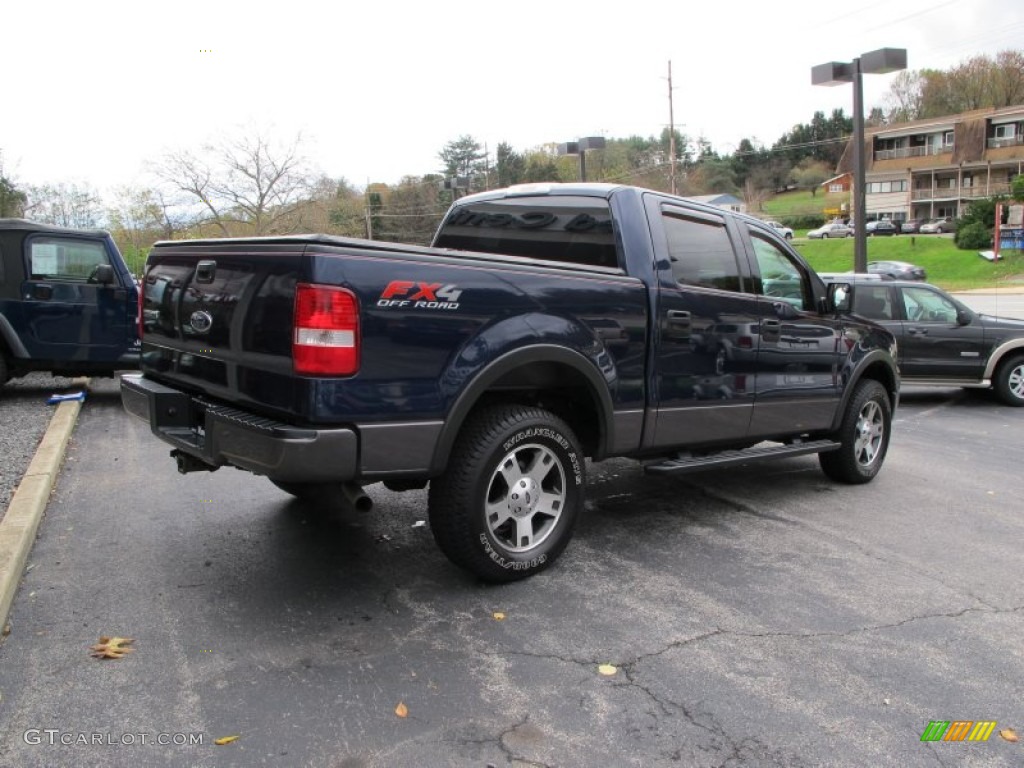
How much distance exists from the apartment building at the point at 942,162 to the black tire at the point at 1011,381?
62.6m

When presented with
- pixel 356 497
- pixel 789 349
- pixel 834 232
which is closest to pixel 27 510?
pixel 356 497

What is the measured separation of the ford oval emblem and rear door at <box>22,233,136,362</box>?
6652 millimetres

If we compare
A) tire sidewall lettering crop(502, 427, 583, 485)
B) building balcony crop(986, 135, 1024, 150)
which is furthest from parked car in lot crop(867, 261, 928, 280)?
building balcony crop(986, 135, 1024, 150)

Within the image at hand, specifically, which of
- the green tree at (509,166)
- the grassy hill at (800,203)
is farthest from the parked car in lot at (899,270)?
the grassy hill at (800,203)

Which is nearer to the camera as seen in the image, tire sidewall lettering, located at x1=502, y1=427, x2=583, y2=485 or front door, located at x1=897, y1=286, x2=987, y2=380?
tire sidewall lettering, located at x1=502, y1=427, x2=583, y2=485

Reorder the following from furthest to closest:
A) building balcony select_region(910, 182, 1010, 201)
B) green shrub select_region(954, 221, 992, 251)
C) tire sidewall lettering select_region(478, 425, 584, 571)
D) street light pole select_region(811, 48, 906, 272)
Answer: building balcony select_region(910, 182, 1010, 201)
green shrub select_region(954, 221, 992, 251)
street light pole select_region(811, 48, 906, 272)
tire sidewall lettering select_region(478, 425, 584, 571)

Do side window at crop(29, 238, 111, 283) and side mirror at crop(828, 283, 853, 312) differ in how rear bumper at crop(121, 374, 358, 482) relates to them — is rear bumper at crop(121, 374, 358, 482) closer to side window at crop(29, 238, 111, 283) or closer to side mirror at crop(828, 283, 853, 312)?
side mirror at crop(828, 283, 853, 312)

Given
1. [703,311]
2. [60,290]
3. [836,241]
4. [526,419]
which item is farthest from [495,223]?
[836,241]

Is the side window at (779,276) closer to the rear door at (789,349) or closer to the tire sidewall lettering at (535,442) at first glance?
the rear door at (789,349)

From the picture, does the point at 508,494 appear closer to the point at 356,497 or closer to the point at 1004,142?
the point at 356,497

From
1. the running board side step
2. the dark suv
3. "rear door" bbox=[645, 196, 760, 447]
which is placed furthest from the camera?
the dark suv

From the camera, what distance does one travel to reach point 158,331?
4422 mm

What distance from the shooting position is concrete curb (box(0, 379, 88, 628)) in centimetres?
393

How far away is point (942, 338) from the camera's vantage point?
10789mm
